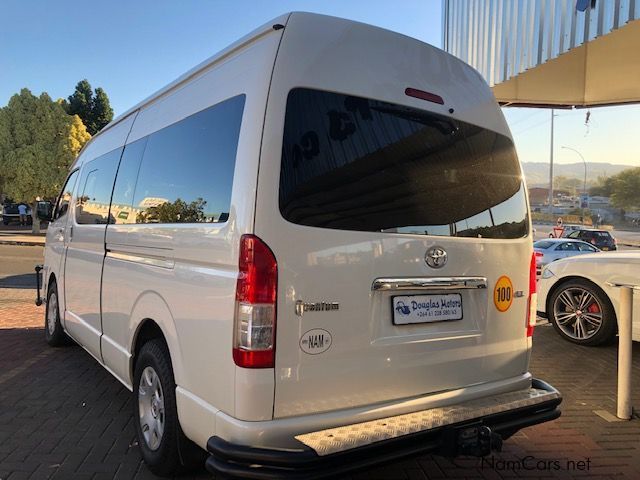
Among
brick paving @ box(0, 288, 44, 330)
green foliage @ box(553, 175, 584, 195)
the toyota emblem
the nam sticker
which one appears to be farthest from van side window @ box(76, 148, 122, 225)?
green foliage @ box(553, 175, 584, 195)

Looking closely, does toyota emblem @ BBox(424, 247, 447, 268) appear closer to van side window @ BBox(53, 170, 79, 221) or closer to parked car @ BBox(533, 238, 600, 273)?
van side window @ BBox(53, 170, 79, 221)

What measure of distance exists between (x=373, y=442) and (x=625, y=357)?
288cm

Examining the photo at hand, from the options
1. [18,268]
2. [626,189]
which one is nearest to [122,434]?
[18,268]

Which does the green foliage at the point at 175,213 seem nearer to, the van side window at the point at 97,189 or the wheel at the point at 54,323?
the van side window at the point at 97,189

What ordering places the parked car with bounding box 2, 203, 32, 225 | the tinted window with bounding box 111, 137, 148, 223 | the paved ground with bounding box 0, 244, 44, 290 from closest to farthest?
the tinted window with bounding box 111, 137, 148, 223 < the paved ground with bounding box 0, 244, 44, 290 < the parked car with bounding box 2, 203, 32, 225

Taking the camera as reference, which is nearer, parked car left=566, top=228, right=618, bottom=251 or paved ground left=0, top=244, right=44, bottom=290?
paved ground left=0, top=244, right=44, bottom=290

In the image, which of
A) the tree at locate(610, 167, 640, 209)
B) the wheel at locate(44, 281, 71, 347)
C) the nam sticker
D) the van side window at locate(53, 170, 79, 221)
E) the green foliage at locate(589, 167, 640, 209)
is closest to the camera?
the nam sticker

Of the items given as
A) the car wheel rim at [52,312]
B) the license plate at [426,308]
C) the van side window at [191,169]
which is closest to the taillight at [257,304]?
the van side window at [191,169]

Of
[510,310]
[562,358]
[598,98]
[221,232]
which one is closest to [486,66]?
[598,98]

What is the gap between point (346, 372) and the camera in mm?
2596

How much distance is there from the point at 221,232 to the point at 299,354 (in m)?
0.70

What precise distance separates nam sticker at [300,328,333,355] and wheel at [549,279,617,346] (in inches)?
195

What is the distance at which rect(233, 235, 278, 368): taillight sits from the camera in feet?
7.78

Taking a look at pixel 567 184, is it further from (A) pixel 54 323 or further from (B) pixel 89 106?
(A) pixel 54 323
